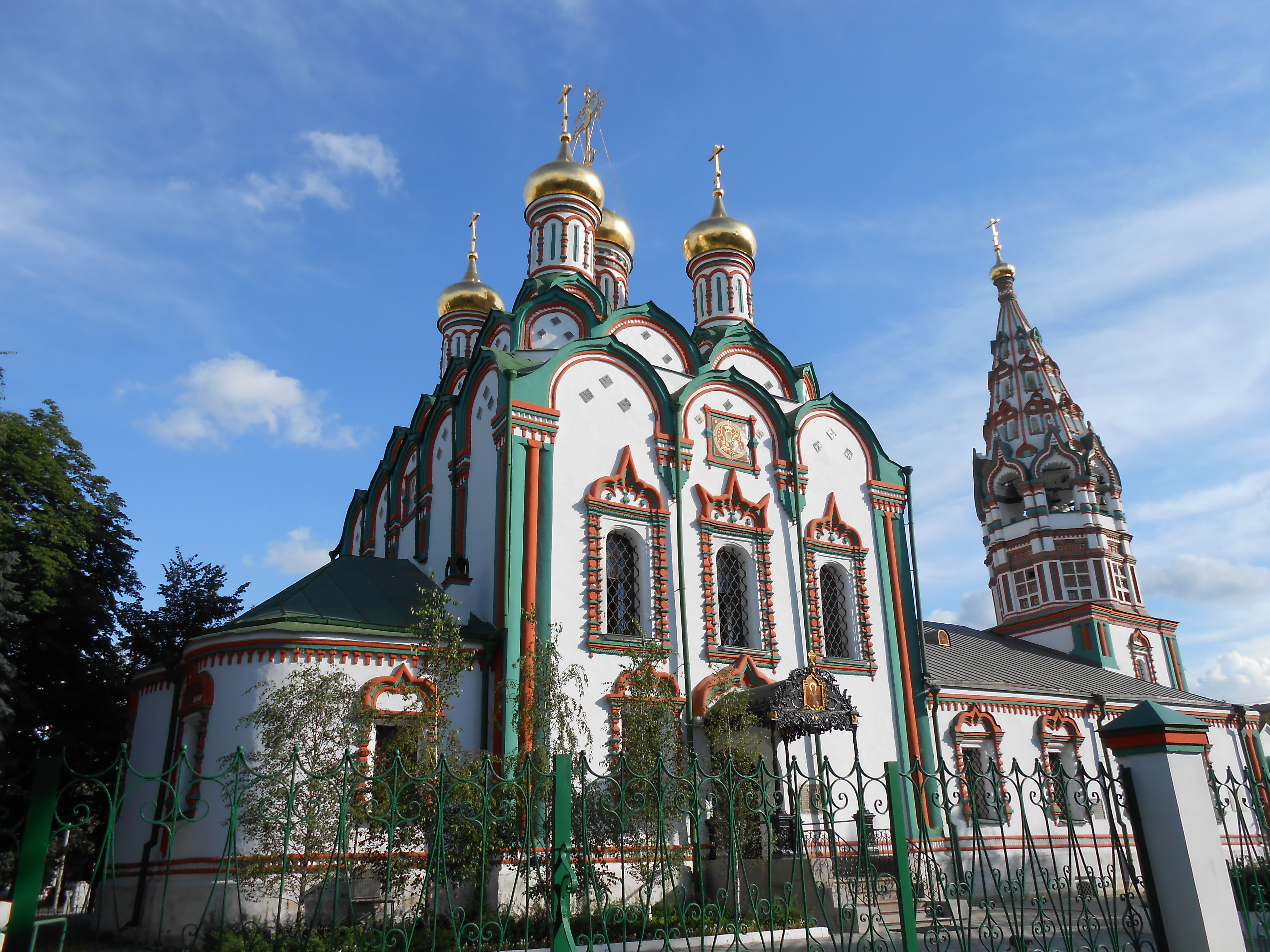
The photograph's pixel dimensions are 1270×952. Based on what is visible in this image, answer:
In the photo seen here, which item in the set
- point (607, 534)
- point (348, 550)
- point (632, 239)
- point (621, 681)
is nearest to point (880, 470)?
point (607, 534)

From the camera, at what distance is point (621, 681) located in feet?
38.0

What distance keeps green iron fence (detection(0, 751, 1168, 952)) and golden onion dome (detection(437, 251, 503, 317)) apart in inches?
425

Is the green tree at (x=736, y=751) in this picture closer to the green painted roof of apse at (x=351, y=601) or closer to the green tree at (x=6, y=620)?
the green painted roof of apse at (x=351, y=601)

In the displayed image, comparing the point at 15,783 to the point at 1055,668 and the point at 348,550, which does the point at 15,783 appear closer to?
the point at 348,550

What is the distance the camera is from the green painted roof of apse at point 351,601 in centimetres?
1060

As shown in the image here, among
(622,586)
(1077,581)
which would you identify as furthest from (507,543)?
(1077,581)

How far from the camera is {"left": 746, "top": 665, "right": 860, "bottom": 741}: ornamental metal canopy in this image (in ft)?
38.3

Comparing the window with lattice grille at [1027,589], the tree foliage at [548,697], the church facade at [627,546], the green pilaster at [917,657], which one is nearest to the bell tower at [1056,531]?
the window with lattice grille at [1027,589]

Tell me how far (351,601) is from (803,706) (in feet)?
19.5

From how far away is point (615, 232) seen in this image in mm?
19688

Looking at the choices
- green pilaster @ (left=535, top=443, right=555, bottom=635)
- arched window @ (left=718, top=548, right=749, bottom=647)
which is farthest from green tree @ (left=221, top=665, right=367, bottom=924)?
arched window @ (left=718, top=548, right=749, bottom=647)

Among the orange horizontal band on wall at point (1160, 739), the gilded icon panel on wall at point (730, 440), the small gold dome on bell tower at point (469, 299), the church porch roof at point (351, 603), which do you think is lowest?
the orange horizontal band on wall at point (1160, 739)

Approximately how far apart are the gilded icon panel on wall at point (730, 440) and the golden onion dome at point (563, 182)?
19.2 ft

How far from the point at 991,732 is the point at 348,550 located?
12.5 meters
